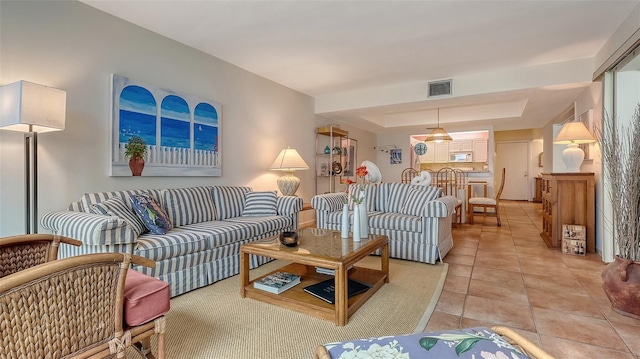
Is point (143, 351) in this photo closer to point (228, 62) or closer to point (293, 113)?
point (228, 62)

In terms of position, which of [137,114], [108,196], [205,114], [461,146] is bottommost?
[108,196]

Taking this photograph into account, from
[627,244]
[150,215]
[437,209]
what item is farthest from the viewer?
[437,209]

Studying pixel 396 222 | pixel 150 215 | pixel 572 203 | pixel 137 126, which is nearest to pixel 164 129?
pixel 137 126

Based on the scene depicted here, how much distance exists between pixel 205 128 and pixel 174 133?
1.31 feet

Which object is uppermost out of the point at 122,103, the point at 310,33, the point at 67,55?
the point at 310,33

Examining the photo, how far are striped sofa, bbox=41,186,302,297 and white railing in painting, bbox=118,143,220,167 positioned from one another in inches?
13.4

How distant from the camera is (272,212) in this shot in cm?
353

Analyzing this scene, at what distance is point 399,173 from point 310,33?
19.6 feet

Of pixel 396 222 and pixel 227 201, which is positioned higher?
pixel 227 201

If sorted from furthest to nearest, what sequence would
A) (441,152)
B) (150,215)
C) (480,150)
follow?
(441,152) → (480,150) → (150,215)

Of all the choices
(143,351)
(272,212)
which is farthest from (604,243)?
(143,351)

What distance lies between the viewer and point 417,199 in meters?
3.55

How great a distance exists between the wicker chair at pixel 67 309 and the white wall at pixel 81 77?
1.80m

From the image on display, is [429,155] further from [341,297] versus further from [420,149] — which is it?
[341,297]
